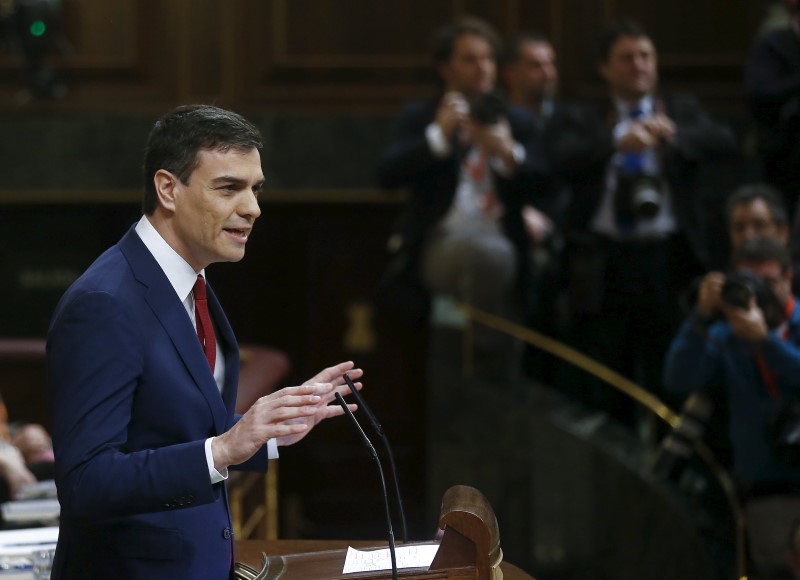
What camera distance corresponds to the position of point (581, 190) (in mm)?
4617

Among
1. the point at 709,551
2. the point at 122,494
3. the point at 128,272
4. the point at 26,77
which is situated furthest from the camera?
the point at 26,77

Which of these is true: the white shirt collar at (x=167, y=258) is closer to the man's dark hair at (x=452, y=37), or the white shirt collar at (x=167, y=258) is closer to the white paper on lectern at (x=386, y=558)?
the white paper on lectern at (x=386, y=558)

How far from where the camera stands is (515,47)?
5289mm

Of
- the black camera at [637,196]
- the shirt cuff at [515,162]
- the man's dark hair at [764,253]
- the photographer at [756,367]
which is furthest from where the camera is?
the shirt cuff at [515,162]

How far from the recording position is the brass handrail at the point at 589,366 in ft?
13.2

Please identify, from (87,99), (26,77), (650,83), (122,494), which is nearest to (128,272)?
(122,494)

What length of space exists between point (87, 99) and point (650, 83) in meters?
3.07

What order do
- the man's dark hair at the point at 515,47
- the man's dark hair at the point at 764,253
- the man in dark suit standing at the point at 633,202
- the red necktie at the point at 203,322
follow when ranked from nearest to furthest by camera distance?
the red necktie at the point at 203,322
the man's dark hair at the point at 764,253
the man in dark suit standing at the point at 633,202
the man's dark hair at the point at 515,47

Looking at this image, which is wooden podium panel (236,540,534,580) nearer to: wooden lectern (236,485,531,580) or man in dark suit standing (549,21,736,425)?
wooden lectern (236,485,531,580)

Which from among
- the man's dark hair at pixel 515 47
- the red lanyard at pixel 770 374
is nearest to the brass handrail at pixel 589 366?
the red lanyard at pixel 770 374

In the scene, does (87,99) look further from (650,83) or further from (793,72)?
(793,72)

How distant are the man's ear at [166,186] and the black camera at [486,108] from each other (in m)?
2.85

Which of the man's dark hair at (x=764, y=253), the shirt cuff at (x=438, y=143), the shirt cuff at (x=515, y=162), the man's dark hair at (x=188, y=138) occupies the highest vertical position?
the man's dark hair at (x=188, y=138)

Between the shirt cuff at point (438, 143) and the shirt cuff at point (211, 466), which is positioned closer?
the shirt cuff at point (211, 466)
